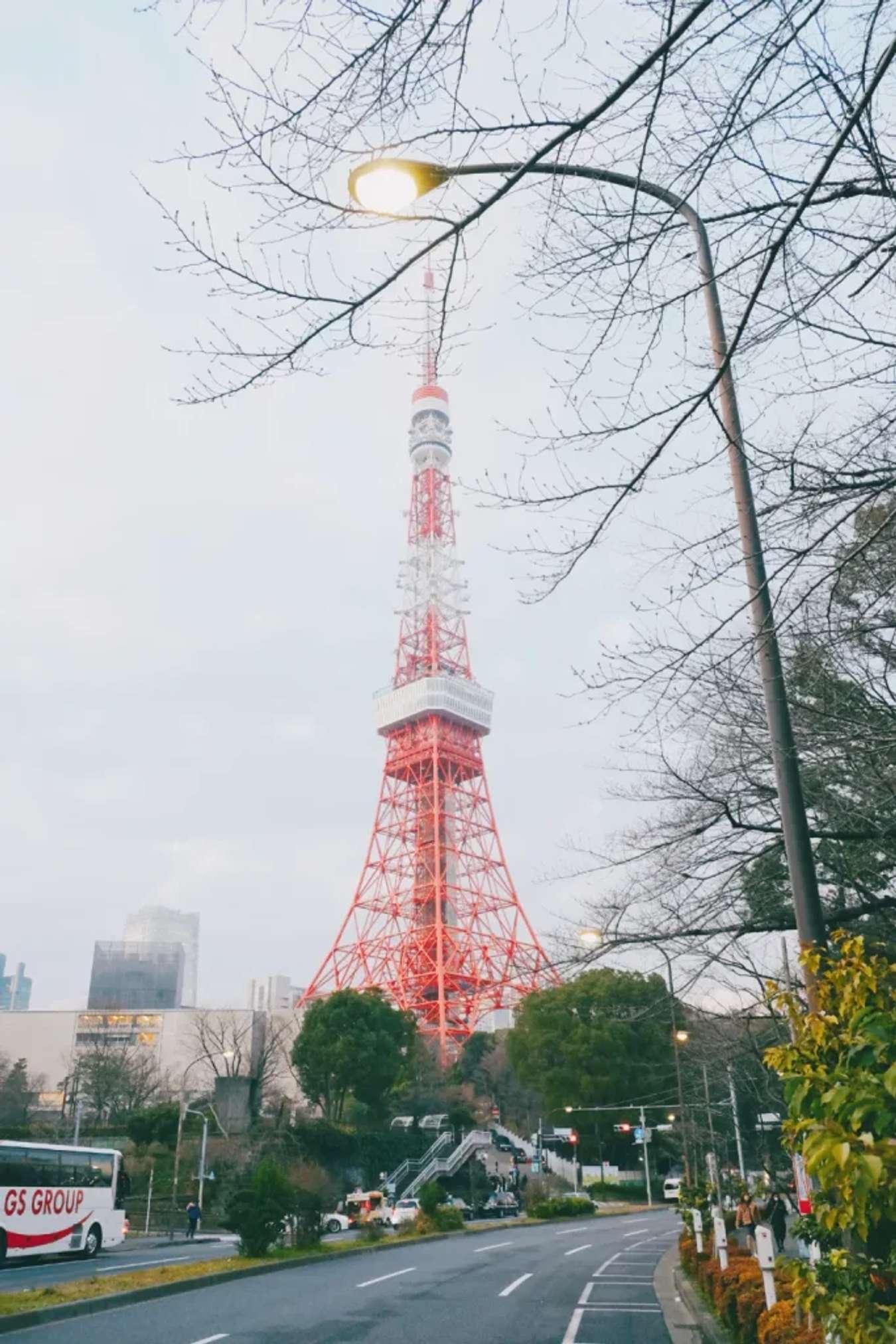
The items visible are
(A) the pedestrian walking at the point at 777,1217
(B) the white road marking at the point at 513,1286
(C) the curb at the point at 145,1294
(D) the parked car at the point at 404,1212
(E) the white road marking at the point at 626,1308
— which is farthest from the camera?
(D) the parked car at the point at 404,1212

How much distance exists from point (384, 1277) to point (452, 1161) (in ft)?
89.9

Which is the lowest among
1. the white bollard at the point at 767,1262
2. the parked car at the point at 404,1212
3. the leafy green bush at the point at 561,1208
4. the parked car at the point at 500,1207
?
the parked car at the point at 500,1207

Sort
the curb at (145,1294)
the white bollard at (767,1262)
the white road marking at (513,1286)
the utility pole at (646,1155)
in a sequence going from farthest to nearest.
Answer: the utility pole at (646,1155) < the white road marking at (513,1286) < the curb at (145,1294) < the white bollard at (767,1262)

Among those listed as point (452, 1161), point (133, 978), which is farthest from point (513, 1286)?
point (133, 978)

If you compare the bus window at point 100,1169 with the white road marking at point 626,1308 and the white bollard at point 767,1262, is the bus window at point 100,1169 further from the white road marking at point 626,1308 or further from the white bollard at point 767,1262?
the white bollard at point 767,1262

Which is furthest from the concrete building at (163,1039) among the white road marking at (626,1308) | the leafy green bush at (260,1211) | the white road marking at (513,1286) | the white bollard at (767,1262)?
the white bollard at (767,1262)

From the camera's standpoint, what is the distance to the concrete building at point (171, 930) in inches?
4929

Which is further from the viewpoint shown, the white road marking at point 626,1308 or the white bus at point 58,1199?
the white bus at point 58,1199

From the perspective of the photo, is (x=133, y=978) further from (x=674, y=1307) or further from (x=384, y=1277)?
(x=674, y=1307)

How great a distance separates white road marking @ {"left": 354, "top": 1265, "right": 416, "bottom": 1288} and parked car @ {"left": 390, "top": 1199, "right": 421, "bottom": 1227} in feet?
42.8

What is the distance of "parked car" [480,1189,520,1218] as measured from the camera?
3702 centimetres

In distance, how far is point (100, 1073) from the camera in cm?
4472

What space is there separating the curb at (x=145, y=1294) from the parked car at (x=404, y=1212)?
26.4ft

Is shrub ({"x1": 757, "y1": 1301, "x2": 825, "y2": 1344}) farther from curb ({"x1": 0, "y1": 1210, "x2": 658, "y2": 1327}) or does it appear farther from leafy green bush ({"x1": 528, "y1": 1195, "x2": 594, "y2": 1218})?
leafy green bush ({"x1": 528, "y1": 1195, "x2": 594, "y2": 1218})
